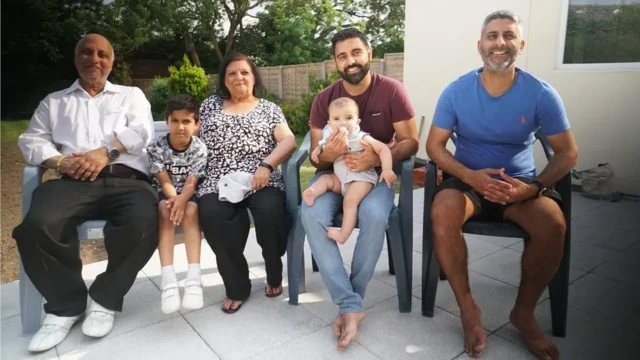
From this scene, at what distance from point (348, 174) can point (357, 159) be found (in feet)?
0.27

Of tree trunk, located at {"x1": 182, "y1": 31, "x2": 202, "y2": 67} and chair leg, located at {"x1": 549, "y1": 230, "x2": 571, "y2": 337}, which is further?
tree trunk, located at {"x1": 182, "y1": 31, "x2": 202, "y2": 67}

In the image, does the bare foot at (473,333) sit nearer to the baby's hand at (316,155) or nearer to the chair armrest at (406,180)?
the chair armrest at (406,180)

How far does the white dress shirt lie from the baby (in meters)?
0.89

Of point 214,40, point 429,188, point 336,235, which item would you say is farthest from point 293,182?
point 214,40

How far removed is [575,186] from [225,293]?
3.66 meters

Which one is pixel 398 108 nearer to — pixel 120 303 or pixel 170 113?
pixel 170 113

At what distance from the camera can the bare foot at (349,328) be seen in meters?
1.75

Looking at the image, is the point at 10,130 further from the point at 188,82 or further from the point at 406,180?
the point at 406,180

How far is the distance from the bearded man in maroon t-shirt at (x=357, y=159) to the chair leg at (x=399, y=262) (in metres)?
0.09

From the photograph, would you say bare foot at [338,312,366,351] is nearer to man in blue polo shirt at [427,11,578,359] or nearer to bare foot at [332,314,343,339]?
bare foot at [332,314,343,339]

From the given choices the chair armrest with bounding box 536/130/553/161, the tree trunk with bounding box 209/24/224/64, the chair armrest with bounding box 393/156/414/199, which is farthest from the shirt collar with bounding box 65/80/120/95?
the tree trunk with bounding box 209/24/224/64

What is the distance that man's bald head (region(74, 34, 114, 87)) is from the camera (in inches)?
84.4

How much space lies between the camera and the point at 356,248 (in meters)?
1.89

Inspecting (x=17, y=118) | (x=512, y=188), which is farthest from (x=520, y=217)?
(x=17, y=118)
